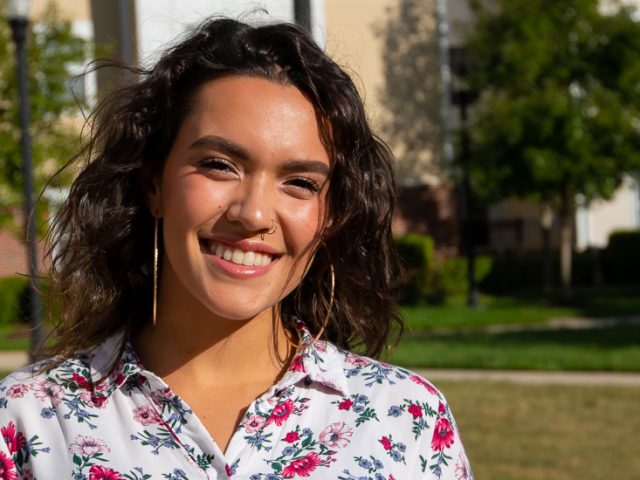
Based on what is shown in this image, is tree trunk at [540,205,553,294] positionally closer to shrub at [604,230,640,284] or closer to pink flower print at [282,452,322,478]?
shrub at [604,230,640,284]

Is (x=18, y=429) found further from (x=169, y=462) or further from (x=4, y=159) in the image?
(x=4, y=159)

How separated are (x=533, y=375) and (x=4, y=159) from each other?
5570 millimetres

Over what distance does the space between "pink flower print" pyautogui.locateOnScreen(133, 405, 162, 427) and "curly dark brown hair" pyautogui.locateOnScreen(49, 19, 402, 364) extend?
0.75ft

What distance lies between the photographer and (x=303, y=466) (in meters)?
2.05

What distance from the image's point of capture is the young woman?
2059mm

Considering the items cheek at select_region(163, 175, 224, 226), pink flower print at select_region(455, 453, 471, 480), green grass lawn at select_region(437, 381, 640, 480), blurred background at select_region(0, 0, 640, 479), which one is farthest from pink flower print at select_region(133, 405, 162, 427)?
blurred background at select_region(0, 0, 640, 479)

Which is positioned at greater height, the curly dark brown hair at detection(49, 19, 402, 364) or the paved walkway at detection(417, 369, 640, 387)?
the curly dark brown hair at detection(49, 19, 402, 364)

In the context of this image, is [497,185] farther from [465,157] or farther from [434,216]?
[434,216]

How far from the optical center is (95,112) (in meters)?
2.49

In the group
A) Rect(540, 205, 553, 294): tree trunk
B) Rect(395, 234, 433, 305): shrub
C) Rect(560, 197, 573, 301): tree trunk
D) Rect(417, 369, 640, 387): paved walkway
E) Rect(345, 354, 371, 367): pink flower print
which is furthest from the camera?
Rect(540, 205, 553, 294): tree trunk

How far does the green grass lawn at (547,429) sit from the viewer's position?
6906 mm

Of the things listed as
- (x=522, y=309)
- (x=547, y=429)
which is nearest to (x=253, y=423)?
(x=547, y=429)

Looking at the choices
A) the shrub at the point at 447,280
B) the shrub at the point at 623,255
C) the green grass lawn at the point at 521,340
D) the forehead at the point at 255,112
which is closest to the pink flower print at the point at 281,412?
the forehead at the point at 255,112

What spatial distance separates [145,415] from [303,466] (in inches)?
11.6
